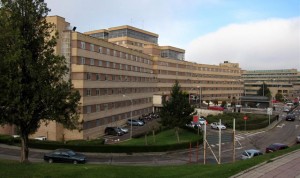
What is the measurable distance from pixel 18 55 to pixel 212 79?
4870 inches

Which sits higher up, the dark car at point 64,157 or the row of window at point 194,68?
the row of window at point 194,68

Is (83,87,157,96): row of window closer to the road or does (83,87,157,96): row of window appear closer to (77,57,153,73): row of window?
(77,57,153,73): row of window

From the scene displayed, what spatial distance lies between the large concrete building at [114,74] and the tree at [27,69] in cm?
923

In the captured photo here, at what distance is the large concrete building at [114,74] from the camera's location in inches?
2120

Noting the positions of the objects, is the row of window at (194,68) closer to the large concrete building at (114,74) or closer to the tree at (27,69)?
the large concrete building at (114,74)

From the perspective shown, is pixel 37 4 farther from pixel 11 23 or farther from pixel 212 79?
pixel 212 79

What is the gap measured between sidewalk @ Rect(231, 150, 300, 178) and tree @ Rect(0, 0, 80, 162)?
13639 mm

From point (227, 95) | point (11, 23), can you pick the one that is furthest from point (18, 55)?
point (227, 95)

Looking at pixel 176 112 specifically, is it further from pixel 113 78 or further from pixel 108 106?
pixel 113 78

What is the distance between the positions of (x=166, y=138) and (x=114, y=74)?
21033 millimetres

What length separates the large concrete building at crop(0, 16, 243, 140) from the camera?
53844 millimetres

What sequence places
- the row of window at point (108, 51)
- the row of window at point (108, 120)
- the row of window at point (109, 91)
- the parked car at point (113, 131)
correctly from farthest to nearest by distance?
the parked car at point (113, 131)
the row of window at point (108, 51)
the row of window at point (109, 91)
the row of window at point (108, 120)

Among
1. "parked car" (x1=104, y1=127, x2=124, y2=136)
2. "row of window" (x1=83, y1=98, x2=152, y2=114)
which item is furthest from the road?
"row of window" (x1=83, y1=98, x2=152, y2=114)

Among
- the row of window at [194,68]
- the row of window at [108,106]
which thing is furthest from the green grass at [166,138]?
the row of window at [194,68]
